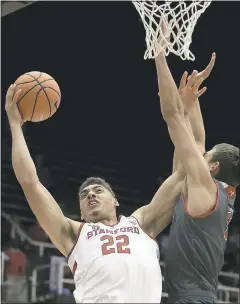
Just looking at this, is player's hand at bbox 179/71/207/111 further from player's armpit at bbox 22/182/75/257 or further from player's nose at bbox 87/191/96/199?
player's armpit at bbox 22/182/75/257

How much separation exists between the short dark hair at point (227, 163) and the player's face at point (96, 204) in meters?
0.65

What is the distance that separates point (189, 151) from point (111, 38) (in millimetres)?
7052

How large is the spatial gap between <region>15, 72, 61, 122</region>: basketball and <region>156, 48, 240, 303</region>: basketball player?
29.0 inches

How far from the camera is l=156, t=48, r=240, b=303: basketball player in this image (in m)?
3.63

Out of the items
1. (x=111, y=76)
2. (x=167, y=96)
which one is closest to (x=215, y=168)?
(x=167, y=96)

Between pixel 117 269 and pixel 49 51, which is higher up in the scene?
pixel 49 51

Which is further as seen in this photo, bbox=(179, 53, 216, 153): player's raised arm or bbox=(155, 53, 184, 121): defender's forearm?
bbox=(179, 53, 216, 153): player's raised arm

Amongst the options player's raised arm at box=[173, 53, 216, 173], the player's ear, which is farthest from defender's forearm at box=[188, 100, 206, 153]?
the player's ear

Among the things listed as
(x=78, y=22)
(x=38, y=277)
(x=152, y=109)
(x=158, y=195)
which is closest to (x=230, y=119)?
(x=152, y=109)

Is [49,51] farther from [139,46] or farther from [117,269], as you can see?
Answer: [117,269]

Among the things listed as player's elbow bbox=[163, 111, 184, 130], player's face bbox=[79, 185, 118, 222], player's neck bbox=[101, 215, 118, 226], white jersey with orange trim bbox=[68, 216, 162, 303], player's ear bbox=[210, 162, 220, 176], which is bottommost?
white jersey with orange trim bbox=[68, 216, 162, 303]

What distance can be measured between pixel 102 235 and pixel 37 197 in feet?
1.31

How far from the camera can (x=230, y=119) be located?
11336 millimetres

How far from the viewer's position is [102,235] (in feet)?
A: 12.5
